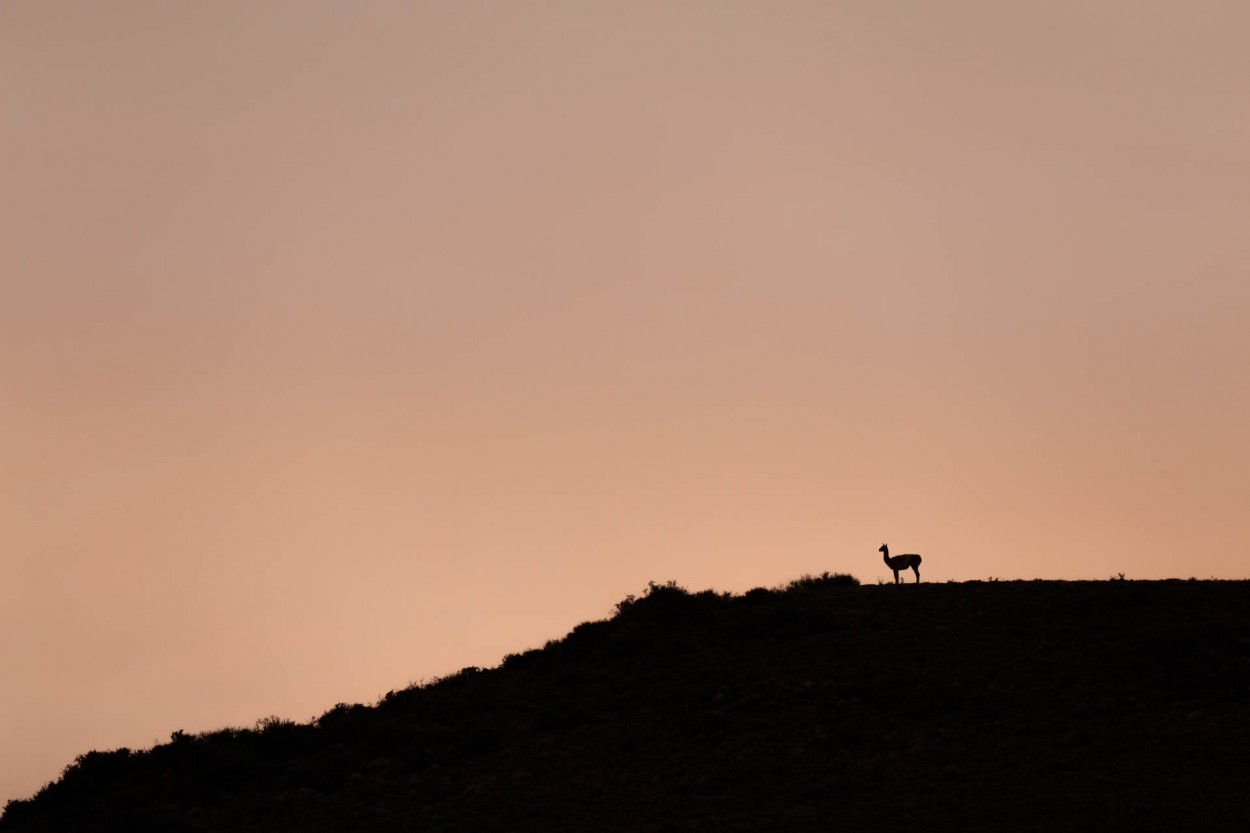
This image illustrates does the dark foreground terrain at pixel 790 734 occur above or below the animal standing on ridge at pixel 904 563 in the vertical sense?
below

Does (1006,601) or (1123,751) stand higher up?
(1006,601)

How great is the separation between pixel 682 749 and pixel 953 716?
6.93 meters

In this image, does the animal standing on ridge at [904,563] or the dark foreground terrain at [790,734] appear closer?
the dark foreground terrain at [790,734]

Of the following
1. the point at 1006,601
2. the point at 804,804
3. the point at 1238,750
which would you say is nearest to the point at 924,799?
the point at 804,804

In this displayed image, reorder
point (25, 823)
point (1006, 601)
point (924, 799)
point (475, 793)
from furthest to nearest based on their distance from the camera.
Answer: point (1006, 601), point (25, 823), point (475, 793), point (924, 799)

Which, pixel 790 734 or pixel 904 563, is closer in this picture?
pixel 790 734

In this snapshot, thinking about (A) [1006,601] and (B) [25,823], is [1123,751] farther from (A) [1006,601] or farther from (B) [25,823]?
(B) [25,823]

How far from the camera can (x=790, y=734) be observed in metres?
33.4

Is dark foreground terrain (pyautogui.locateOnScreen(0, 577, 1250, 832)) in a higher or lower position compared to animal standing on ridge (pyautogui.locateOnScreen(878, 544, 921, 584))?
lower

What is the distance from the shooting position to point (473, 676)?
44.8m

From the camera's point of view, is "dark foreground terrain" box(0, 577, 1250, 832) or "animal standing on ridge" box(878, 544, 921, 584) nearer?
"dark foreground terrain" box(0, 577, 1250, 832)

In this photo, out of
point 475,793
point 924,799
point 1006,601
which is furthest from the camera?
point 1006,601

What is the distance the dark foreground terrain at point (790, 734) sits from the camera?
27.9m

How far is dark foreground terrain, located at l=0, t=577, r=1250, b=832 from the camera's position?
27859 mm
